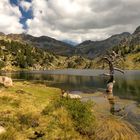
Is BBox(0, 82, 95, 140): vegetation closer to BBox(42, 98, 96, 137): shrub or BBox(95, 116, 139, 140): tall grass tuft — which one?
BBox(42, 98, 96, 137): shrub

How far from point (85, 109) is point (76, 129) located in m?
2.93

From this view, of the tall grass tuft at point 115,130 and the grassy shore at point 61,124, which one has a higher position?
the grassy shore at point 61,124

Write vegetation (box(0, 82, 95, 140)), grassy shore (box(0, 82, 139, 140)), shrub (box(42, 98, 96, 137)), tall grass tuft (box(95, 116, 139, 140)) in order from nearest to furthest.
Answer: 1. vegetation (box(0, 82, 95, 140))
2. grassy shore (box(0, 82, 139, 140))
3. tall grass tuft (box(95, 116, 139, 140))
4. shrub (box(42, 98, 96, 137))

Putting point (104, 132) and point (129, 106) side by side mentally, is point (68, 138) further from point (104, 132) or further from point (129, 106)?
point (129, 106)

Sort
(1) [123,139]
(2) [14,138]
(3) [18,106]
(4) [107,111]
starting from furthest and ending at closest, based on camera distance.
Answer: (4) [107,111] < (3) [18,106] < (1) [123,139] < (2) [14,138]

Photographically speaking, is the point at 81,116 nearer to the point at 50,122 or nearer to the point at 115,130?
the point at 50,122

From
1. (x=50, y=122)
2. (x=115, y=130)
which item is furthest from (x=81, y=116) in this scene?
(x=115, y=130)

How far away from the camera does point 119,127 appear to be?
3091cm

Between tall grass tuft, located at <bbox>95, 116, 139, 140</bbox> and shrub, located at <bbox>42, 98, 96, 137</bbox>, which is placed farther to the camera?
shrub, located at <bbox>42, 98, 96, 137</bbox>

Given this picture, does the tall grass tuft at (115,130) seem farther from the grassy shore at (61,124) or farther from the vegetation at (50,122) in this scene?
the vegetation at (50,122)

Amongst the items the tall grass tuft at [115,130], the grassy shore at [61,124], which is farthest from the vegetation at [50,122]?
the tall grass tuft at [115,130]

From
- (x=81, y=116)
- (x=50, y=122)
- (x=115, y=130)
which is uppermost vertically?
(x=81, y=116)

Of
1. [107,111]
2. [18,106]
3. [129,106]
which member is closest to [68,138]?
[18,106]

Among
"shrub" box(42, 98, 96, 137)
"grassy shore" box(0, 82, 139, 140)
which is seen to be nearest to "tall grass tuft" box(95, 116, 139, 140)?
"grassy shore" box(0, 82, 139, 140)
